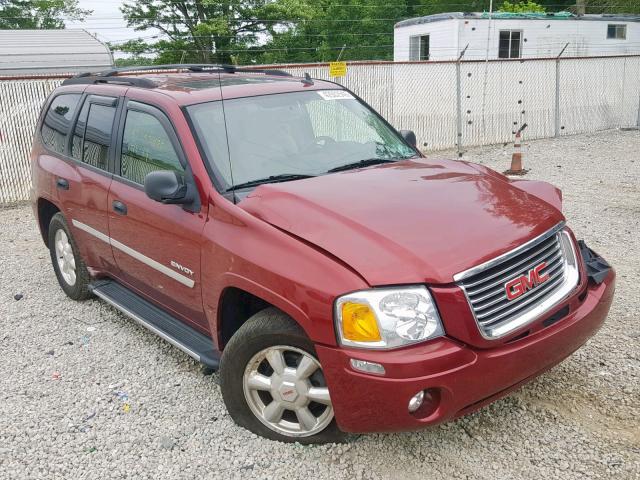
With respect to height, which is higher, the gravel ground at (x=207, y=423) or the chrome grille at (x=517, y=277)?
the chrome grille at (x=517, y=277)

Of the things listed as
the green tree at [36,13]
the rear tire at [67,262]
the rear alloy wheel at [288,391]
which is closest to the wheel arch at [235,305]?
the rear alloy wheel at [288,391]

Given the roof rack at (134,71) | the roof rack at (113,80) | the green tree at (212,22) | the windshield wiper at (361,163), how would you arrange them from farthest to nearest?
the green tree at (212,22) → the roof rack at (134,71) → the roof rack at (113,80) → the windshield wiper at (361,163)

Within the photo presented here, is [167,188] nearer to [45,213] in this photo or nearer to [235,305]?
[235,305]

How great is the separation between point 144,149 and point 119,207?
449mm

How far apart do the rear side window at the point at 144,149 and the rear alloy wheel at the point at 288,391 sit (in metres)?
1.30

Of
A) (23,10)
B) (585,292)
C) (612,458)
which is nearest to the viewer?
(612,458)

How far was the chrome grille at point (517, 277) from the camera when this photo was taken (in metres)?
2.73

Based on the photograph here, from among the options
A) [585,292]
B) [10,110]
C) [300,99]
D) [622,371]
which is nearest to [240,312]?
[300,99]

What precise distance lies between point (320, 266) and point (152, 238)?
153cm

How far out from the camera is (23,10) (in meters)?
44.6

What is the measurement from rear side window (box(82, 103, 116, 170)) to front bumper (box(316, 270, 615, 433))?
2607 mm

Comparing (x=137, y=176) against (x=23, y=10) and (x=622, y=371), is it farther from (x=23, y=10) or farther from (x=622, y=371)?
(x=23, y=10)

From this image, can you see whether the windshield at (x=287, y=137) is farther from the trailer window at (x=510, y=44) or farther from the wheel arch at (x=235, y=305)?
the trailer window at (x=510, y=44)

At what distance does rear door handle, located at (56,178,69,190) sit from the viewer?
491 centimetres
